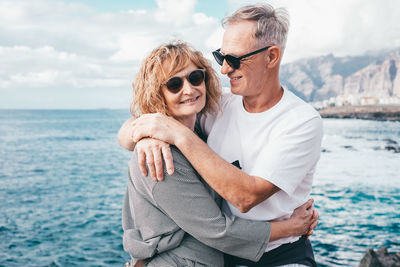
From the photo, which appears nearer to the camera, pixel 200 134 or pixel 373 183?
pixel 200 134

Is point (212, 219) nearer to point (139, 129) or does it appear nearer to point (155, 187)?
point (155, 187)

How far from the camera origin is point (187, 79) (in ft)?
9.35

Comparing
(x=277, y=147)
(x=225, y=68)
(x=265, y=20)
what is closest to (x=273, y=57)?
(x=265, y=20)

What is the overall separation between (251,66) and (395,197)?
74.6 feet

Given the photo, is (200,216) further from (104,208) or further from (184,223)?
(104,208)

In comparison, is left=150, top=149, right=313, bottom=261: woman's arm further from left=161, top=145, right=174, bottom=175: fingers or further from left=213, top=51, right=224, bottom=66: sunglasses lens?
left=213, top=51, right=224, bottom=66: sunglasses lens

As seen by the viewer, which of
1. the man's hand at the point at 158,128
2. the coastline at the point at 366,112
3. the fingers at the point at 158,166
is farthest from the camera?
the coastline at the point at 366,112

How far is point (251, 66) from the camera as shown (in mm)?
3018

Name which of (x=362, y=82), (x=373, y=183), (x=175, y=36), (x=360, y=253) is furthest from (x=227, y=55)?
(x=362, y=82)

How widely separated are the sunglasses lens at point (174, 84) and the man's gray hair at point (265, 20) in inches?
28.1

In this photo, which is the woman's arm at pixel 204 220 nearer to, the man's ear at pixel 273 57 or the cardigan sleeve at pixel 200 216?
the cardigan sleeve at pixel 200 216

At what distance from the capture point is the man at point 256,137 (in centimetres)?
249

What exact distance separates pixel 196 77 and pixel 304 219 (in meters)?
1.45

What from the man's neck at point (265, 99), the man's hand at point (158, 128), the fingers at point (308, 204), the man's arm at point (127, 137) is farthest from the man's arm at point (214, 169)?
the man's neck at point (265, 99)
